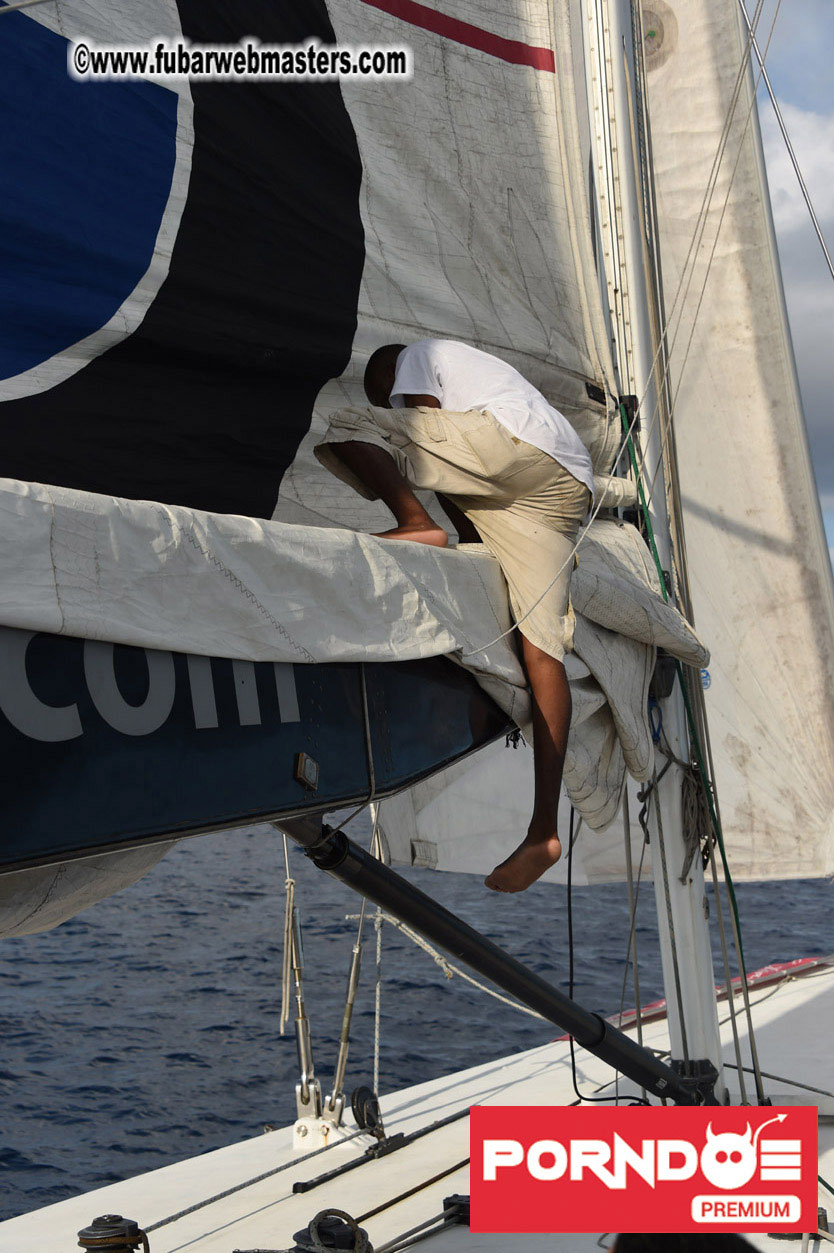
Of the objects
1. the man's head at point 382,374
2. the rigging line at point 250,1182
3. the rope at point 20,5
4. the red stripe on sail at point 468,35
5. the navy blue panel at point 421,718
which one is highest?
the red stripe on sail at point 468,35

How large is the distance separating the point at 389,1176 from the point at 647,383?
Answer: 247 cm

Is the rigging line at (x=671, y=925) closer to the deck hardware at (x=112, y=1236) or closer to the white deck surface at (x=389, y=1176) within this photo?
the white deck surface at (x=389, y=1176)

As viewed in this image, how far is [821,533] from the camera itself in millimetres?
4945

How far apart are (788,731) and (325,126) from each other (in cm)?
324

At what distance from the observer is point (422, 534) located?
2141mm

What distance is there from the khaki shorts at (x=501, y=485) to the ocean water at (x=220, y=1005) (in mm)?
5733

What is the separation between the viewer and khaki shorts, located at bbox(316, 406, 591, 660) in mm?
2246

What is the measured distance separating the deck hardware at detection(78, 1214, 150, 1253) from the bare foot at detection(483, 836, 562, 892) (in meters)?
1.04

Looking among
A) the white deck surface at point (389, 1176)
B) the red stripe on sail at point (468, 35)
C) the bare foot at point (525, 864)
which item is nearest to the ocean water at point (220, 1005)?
Answer: the white deck surface at point (389, 1176)

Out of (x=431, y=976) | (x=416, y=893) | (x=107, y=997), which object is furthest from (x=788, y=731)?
(x=107, y=997)

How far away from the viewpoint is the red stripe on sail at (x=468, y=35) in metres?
2.84

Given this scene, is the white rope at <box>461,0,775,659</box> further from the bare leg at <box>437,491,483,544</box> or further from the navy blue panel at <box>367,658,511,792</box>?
the bare leg at <box>437,491,483,544</box>

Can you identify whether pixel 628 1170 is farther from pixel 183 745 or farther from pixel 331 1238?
pixel 183 745

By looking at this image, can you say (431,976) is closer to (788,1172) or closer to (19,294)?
(788,1172)
